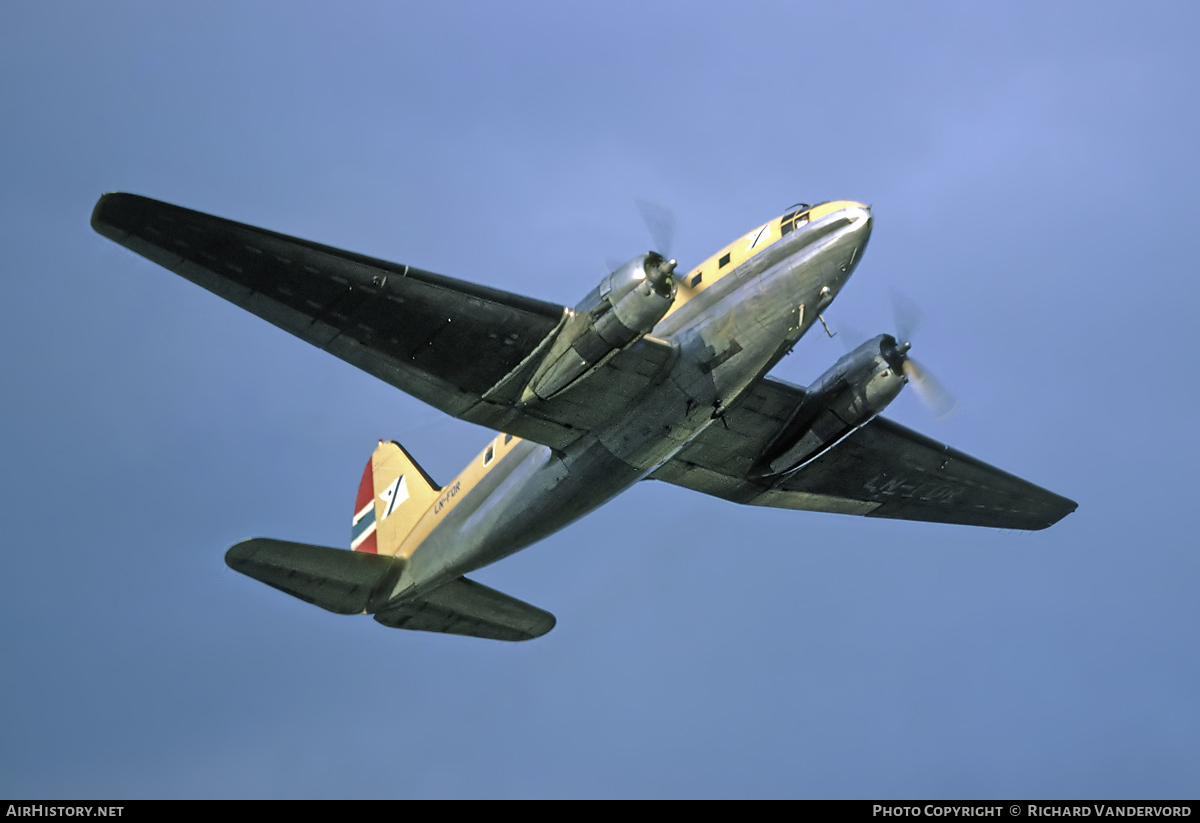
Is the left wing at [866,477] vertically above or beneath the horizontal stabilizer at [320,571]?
above

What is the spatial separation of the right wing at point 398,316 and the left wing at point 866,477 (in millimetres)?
4123

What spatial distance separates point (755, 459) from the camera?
93.2ft

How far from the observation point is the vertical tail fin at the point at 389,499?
30281 millimetres

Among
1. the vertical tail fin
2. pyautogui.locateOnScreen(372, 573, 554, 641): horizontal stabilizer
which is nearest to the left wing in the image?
pyautogui.locateOnScreen(372, 573, 554, 641): horizontal stabilizer

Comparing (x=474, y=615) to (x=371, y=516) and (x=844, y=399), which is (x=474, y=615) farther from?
(x=844, y=399)

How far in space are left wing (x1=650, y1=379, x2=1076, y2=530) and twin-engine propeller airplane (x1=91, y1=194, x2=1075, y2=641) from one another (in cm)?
7

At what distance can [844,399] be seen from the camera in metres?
26.0

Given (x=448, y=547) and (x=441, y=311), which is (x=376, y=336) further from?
(x=448, y=547)

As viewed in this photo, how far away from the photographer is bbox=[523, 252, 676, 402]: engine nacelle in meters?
22.2

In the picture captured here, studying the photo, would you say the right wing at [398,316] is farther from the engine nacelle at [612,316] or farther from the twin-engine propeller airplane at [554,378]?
the engine nacelle at [612,316]

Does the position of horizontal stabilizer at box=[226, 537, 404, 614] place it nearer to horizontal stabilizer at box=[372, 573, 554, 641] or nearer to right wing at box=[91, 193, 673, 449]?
horizontal stabilizer at box=[372, 573, 554, 641]

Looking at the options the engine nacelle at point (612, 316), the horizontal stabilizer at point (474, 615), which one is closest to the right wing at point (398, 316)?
the engine nacelle at point (612, 316)

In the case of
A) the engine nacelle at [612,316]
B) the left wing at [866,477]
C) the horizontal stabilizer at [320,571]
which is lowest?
the horizontal stabilizer at [320,571]

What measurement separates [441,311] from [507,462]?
478 cm
